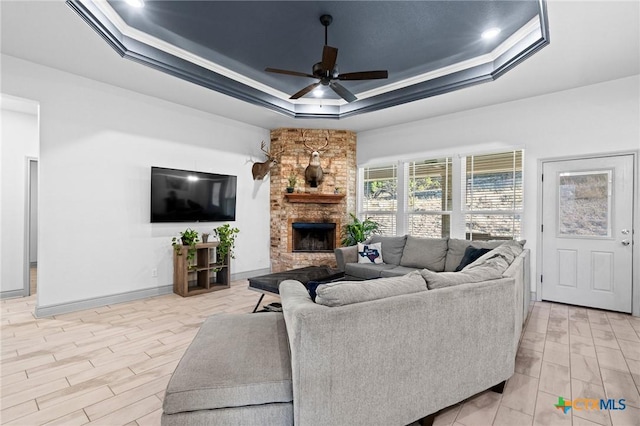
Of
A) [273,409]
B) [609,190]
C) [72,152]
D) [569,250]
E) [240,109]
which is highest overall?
[240,109]

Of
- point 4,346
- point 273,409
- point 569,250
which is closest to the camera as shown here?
point 273,409

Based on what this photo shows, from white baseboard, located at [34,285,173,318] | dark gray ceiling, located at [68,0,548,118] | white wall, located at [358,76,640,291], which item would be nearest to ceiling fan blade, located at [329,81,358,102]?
dark gray ceiling, located at [68,0,548,118]

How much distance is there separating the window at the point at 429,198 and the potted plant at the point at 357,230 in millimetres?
675

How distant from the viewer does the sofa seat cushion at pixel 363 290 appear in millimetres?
1515

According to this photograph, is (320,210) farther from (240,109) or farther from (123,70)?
(123,70)

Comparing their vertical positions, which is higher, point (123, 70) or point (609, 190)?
point (123, 70)

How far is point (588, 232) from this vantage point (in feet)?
13.4

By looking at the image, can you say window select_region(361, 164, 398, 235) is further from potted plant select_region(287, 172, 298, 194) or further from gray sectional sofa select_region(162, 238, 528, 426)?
gray sectional sofa select_region(162, 238, 528, 426)

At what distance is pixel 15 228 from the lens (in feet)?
14.4

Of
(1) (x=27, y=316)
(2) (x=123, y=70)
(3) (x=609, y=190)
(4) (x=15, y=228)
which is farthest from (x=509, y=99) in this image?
(4) (x=15, y=228)

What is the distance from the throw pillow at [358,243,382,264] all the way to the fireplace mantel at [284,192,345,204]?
1.32 metres

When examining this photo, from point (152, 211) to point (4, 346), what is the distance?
2.09 metres

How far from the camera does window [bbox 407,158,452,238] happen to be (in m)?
5.34

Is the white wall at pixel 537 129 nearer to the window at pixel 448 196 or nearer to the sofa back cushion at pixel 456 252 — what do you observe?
the window at pixel 448 196
